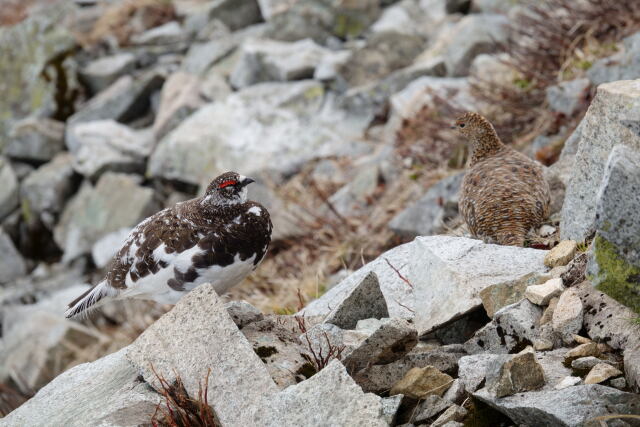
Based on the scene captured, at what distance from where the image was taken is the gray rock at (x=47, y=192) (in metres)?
11.2

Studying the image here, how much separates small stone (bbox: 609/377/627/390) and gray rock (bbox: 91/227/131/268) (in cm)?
833

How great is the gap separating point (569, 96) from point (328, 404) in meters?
4.43

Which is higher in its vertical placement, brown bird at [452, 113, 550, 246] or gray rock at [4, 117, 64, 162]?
brown bird at [452, 113, 550, 246]

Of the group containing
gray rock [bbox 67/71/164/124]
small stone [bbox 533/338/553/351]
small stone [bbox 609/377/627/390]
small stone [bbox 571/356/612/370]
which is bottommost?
gray rock [bbox 67/71/164/124]

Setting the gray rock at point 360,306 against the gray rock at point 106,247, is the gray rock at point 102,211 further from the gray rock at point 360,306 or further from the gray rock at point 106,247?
the gray rock at point 360,306

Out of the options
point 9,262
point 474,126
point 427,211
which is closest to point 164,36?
→ point 9,262

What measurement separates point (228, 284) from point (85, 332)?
5.14 meters

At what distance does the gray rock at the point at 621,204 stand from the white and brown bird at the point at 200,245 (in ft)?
5.95

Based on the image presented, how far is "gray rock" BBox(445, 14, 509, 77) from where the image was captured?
855 cm

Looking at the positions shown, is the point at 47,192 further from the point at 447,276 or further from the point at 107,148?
the point at 447,276

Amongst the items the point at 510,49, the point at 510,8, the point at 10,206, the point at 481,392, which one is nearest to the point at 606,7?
the point at 510,49

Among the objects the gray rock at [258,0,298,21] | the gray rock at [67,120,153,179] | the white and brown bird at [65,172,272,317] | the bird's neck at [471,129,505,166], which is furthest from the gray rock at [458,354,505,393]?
the gray rock at [258,0,298,21]

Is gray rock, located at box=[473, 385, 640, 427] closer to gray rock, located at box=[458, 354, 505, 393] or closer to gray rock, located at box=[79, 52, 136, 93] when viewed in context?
gray rock, located at box=[458, 354, 505, 393]

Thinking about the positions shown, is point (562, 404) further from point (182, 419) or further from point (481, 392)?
point (182, 419)
